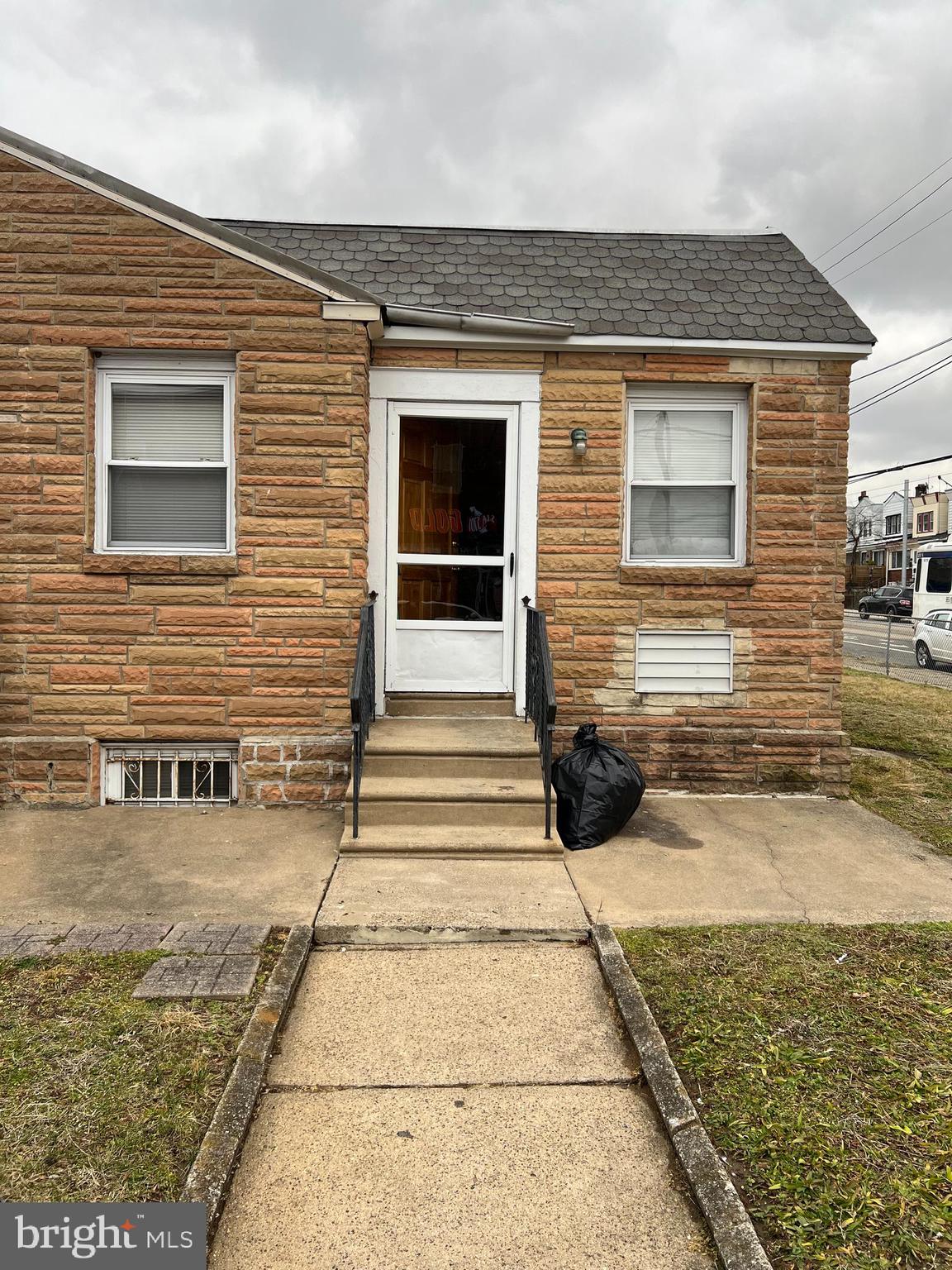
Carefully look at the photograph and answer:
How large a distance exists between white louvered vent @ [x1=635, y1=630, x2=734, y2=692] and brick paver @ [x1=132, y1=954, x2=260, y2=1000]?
384cm

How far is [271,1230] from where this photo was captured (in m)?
2.27

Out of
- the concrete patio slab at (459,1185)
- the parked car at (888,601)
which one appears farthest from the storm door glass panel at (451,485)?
the parked car at (888,601)

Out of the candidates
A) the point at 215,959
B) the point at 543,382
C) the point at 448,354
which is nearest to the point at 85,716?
the point at 215,959

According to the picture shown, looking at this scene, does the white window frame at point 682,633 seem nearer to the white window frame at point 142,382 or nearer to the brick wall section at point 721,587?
the brick wall section at point 721,587

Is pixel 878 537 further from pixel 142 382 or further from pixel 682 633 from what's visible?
pixel 142 382

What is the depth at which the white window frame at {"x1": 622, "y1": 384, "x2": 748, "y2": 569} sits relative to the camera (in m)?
6.70

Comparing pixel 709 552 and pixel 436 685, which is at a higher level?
pixel 709 552

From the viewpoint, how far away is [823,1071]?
295 cm

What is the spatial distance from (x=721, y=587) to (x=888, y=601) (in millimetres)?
36561

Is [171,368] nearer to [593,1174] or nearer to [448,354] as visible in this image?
[448,354]

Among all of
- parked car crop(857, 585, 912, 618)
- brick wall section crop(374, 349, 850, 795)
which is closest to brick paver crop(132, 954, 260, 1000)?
brick wall section crop(374, 349, 850, 795)

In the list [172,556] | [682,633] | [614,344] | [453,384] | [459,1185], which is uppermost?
[614,344]

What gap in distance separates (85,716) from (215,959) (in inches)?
114

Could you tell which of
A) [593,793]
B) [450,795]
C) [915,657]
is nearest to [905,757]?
[593,793]
